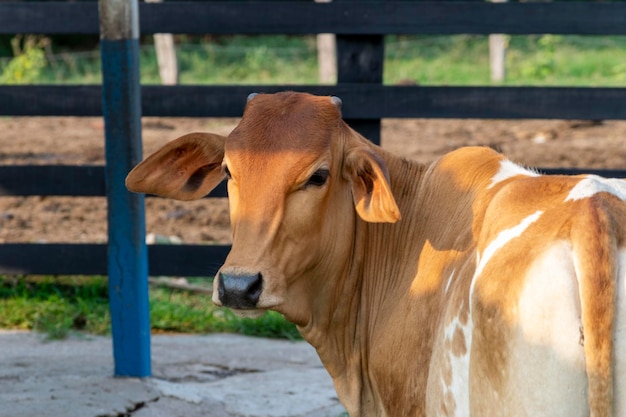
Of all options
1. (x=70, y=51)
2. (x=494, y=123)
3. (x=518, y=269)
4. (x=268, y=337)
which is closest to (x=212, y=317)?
(x=268, y=337)

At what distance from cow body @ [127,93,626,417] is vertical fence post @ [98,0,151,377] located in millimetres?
1018

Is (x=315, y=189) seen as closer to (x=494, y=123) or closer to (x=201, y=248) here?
(x=201, y=248)

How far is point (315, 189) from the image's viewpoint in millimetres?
3246

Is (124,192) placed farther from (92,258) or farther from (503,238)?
(503,238)

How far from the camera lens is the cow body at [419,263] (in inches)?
93.3

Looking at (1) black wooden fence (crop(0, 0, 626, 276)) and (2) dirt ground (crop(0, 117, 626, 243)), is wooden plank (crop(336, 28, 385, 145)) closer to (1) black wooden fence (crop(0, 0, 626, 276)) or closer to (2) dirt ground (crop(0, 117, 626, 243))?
(1) black wooden fence (crop(0, 0, 626, 276))

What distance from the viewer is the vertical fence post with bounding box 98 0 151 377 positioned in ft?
15.4

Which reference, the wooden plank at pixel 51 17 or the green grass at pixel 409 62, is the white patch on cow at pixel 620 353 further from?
the green grass at pixel 409 62

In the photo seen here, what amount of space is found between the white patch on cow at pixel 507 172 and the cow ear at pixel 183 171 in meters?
1.04

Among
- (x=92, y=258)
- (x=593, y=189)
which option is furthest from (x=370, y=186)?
(x=92, y=258)

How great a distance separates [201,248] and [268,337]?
645 mm

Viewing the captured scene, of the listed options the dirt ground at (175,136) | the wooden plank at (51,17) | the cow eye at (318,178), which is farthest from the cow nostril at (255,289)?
the dirt ground at (175,136)

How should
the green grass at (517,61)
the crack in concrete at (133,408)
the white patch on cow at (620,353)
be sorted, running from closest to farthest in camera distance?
the white patch on cow at (620,353) → the crack in concrete at (133,408) → the green grass at (517,61)

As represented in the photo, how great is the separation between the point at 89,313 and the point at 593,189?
3827 mm
